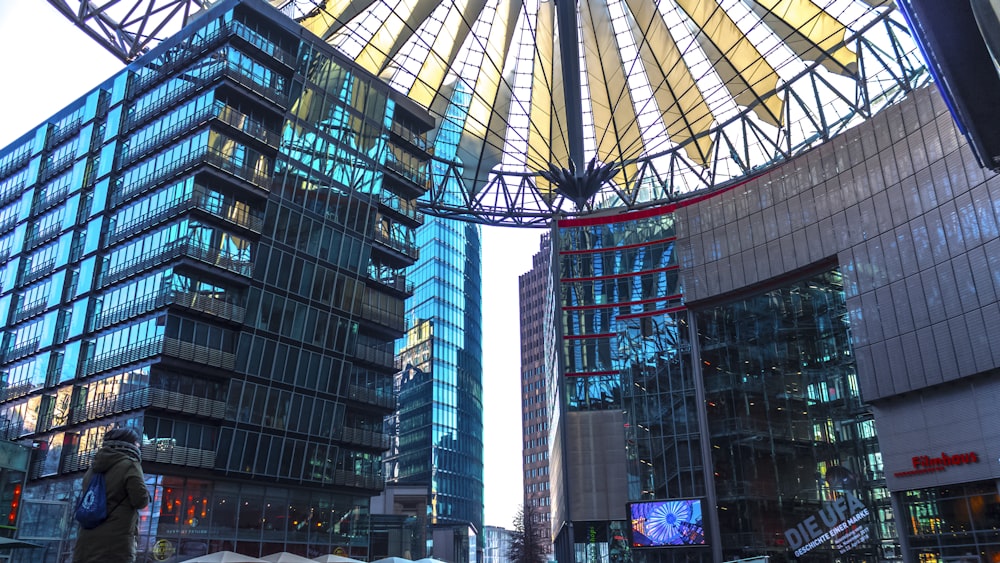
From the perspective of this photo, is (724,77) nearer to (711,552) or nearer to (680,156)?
(680,156)

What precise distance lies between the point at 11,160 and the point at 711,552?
199ft

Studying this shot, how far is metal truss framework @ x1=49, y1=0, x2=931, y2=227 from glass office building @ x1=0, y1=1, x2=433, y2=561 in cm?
460

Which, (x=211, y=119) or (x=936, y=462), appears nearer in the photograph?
(x=936, y=462)

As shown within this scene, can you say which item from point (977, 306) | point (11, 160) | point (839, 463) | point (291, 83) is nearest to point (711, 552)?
point (839, 463)

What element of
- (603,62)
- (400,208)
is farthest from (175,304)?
(603,62)

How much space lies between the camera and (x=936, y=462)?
3556 centimetres

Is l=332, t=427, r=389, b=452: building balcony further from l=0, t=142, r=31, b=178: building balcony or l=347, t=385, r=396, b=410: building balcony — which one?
l=0, t=142, r=31, b=178: building balcony

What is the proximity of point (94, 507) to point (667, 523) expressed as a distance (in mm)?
46863

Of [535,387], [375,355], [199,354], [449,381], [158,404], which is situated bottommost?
[158,404]

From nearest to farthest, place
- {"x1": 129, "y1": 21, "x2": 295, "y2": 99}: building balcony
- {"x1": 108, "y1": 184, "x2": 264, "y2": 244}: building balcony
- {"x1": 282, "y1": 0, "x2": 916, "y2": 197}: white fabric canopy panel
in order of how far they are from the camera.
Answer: {"x1": 108, "y1": 184, "x2": 264, "y2": 244}: building balcony < {"x1": 129, "y1": 21, "x2": 295, "y2": 99}: building balcony < {"x1": 282, "y1": 0, "x2": 916, "y2": 197}: white fabric canopy panel

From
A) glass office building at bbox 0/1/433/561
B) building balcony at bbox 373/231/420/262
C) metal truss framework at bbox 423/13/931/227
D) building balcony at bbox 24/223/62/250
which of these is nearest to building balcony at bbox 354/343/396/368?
glass office building at bbox 0/1/433/561

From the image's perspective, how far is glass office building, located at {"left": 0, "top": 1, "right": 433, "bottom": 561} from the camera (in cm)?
4225

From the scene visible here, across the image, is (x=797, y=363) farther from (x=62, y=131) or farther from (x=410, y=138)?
(x=62, y=131)

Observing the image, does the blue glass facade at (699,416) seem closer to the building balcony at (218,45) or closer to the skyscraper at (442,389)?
the building balcony at (218,45)
